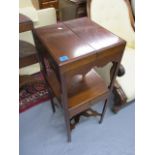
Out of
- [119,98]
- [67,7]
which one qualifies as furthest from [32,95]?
[67,7]

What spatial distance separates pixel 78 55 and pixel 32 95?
3.23 feet

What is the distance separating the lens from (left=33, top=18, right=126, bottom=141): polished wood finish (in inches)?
35.6

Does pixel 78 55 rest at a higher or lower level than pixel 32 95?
higher

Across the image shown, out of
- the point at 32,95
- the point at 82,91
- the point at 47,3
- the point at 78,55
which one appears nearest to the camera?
the point at 78,55

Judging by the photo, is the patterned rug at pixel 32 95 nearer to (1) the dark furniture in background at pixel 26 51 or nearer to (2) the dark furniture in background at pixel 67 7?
(1) the dark furniture in background at pixel 26 51

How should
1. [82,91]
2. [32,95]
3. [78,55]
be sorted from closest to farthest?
[78,55] → [82,91] → [32,95]

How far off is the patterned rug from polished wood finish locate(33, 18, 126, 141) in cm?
45

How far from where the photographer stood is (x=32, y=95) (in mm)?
1729

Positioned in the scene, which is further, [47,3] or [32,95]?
[47,3]

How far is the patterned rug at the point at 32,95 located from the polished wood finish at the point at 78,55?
45cm

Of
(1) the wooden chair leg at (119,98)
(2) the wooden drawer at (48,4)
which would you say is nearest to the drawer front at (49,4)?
(2) the wooden drawer at (48,4)

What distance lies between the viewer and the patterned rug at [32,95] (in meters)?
1.65

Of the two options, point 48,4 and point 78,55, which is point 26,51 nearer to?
point 78,55
